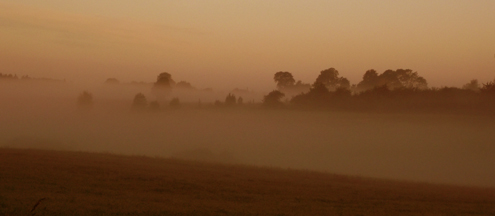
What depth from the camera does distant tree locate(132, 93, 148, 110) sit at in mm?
109975

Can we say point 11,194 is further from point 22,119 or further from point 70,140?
point 22,119

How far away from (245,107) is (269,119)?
1200 cm

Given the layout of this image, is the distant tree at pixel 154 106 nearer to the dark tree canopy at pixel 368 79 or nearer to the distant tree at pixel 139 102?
the distant tree at pixel 139 102

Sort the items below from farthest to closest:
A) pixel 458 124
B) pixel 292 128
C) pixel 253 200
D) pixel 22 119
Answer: pixel 22 119, pixel 292 128, pixel 458 124, pixel 253 200

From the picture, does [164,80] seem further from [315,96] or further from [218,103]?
[315,96]

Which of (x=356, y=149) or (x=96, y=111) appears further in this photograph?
(x=96, y=111)

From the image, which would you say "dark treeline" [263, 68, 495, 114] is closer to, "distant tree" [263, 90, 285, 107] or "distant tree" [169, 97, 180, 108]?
"distant tree" [263, 90, 285, 107]

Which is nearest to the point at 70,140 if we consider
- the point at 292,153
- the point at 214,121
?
the point at 214,121

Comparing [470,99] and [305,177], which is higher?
[470,99]

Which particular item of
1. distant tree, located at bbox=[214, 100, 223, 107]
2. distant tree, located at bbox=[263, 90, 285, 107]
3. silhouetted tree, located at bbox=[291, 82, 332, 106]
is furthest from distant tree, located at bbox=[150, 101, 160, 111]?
silhouetted tree, located at bbox=[291, 82, 332, 106]

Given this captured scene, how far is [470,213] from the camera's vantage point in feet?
63.4

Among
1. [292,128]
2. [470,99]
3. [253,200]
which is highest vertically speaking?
[470,99]

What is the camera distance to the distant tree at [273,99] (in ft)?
299

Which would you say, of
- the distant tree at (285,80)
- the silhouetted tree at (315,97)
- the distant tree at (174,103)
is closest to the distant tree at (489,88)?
the silhouetted tree at (315,97)
